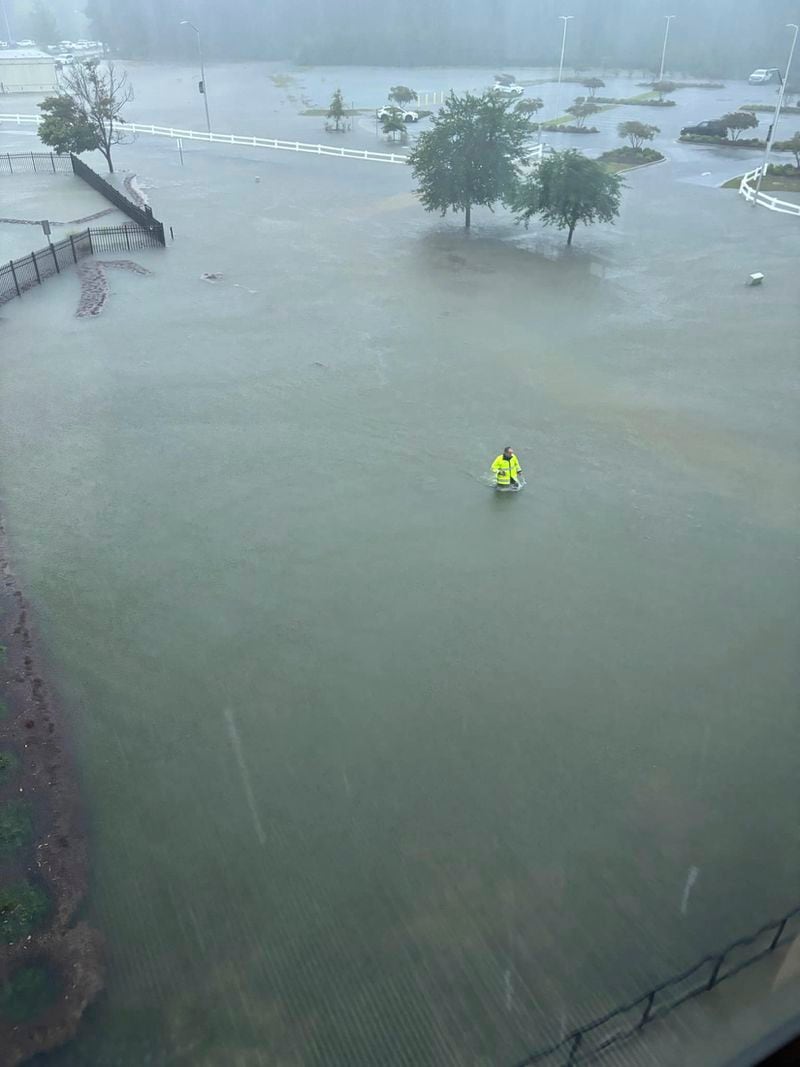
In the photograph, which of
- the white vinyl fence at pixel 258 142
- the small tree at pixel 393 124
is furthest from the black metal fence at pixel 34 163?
the small tree at pixel 393 124

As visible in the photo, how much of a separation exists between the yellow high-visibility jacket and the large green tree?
17.9m

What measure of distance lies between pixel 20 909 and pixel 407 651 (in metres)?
5.30

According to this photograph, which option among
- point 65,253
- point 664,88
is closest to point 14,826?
point 65,253

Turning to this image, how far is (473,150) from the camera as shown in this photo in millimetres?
27375

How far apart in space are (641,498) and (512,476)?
2.33 meters

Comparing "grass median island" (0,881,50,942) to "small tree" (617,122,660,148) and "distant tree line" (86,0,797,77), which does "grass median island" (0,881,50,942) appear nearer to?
"small tree" (617,122,660,148)

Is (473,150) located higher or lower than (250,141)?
higher

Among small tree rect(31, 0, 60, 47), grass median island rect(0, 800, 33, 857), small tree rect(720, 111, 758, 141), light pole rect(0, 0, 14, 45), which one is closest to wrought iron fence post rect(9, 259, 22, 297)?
grass median island rect(0, 800, 33, 857)

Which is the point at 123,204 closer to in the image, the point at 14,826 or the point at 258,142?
the point at 258,142

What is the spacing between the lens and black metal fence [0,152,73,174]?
39.1 meters

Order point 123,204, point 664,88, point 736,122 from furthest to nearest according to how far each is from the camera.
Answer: point 664,88 → point 736,122 → point 123,204

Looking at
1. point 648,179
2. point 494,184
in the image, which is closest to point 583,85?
point 648,179

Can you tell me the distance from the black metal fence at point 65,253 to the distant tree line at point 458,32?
77857 millimetres

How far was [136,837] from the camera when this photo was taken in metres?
8.21
